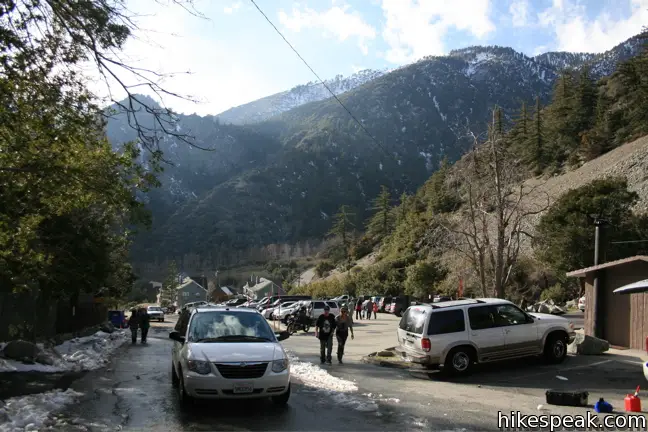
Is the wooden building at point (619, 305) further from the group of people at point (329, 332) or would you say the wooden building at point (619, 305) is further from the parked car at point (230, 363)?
the parked car at point (230, 363)

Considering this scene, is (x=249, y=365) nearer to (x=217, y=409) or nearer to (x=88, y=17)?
(x=217, y=409)

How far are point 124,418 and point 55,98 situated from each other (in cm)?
565

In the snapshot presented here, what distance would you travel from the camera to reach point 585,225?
38.0 metres

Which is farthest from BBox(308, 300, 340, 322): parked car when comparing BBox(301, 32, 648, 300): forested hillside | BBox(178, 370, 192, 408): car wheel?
BBox(178, 370, 192, 408): car wheel

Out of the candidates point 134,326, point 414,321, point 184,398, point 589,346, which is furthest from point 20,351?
point 589,346

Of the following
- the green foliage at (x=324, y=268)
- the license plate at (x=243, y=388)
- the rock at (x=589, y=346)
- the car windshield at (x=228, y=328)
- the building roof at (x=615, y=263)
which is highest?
the green foliage at (x=324, y=268)

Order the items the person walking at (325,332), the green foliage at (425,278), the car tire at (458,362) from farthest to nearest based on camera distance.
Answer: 1. the green foliage at (425,278)
2. the person walking at (325,332)
3. the car tire at (458,362)

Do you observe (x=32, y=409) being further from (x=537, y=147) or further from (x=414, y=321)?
(x=537, y=147)

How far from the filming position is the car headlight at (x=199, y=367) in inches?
353

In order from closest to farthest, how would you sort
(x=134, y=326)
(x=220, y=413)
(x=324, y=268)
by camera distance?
1. (x=220, y=413)
2. (x=134, y=326)
3. (x=324, y=268)

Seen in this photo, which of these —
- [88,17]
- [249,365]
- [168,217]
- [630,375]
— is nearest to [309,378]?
[249,365]

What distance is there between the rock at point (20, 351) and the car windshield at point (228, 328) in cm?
701

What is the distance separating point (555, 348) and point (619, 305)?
4324 mm

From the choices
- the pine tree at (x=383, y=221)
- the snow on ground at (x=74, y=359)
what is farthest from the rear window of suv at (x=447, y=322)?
the pine tree at (x=383, y=221)
